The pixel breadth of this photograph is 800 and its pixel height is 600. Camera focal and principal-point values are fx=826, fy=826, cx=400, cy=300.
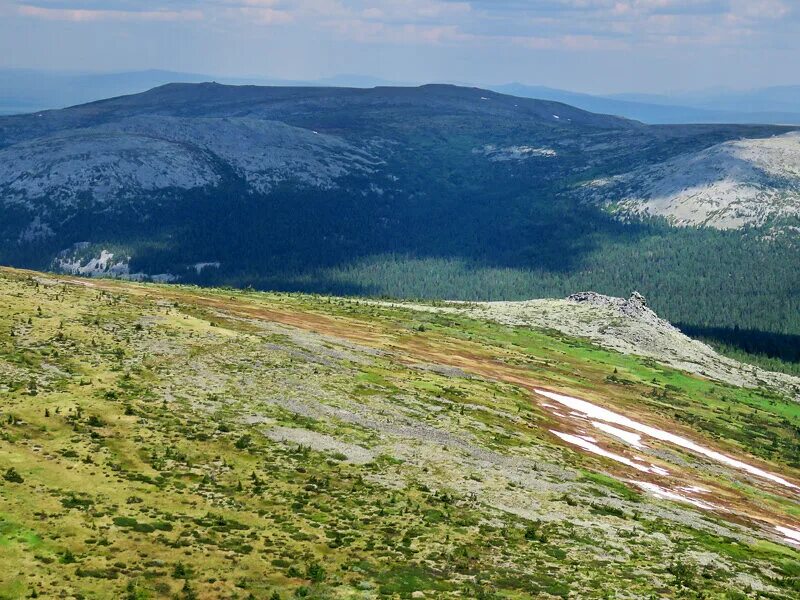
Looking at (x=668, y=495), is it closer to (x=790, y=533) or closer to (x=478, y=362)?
(x=790, y=533)

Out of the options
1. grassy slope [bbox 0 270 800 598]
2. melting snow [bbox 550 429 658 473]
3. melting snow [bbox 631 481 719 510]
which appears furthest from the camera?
melting snow [bbox 550 429 658 473]

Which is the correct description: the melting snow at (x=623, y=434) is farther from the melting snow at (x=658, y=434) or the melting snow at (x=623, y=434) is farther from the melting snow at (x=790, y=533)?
the melting snow at (x=790, y=533)

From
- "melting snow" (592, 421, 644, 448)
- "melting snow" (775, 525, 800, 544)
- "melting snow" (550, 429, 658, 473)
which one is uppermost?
"melting snow" (550, 429, 658, 473)

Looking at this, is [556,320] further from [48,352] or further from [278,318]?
[48,352]

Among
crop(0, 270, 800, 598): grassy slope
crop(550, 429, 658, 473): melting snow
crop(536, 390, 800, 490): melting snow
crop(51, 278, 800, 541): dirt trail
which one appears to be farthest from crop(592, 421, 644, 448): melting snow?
crop(550, 429, 658, 473): melting snow

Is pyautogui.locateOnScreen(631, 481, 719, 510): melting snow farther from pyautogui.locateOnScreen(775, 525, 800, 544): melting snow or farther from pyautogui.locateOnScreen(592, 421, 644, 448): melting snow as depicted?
pyautogui.locateOnScreen(592, 421, 644, 448): melting snow

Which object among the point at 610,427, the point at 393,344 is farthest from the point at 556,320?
the point at 610,427
